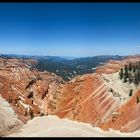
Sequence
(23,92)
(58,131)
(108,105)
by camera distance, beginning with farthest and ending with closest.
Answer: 1. (23,92)
2. (108,105)
3. (58,131)

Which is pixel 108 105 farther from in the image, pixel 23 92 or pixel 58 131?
pixel 23 92

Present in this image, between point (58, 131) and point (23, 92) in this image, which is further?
point (23, 92)

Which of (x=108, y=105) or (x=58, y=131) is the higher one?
(x=58, y=131)

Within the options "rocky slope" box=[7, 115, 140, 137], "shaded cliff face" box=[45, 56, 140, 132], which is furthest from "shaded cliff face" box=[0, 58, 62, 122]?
"rocky slope" box=[7, 115, 140, 137]

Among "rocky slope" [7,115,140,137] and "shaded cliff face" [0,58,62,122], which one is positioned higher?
"rocky slope" [7,115,140,137]

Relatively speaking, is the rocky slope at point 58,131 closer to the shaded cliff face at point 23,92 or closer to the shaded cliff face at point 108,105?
the shaded cliff face at point 108,105

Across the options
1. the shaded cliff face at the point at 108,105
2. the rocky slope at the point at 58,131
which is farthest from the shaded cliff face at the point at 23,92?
the rocky slope at the point at 58,131

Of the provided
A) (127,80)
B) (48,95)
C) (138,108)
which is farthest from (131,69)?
(48,95)

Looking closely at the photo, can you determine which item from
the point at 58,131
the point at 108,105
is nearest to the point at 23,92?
the point at 108,105

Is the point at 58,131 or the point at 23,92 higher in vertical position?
the point at 58,131

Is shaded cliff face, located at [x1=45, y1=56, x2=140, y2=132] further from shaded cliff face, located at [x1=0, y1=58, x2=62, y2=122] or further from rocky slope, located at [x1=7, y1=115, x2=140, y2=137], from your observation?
rocky slope, located at [x1=7, y1=115, x2=140, y2=137]

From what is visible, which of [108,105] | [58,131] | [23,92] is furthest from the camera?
[23,92]

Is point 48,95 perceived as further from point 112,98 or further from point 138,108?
point 138,108

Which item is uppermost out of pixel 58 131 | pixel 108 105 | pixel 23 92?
pixel 58 131
